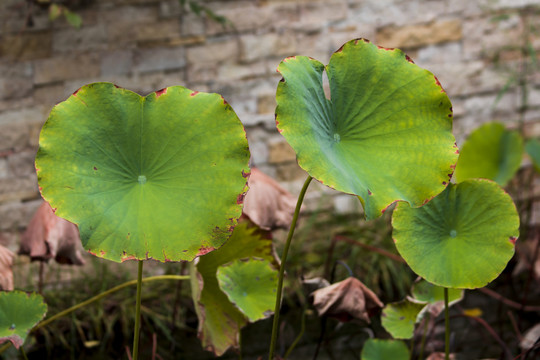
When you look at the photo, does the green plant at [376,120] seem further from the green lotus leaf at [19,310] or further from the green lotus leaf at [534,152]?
the green lotus leaf at [534,152]

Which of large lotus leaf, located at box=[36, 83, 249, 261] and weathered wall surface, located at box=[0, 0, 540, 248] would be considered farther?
weathered wall surface, located at box=[0, 0, 540, 248]

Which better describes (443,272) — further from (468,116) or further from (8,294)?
(468,116)

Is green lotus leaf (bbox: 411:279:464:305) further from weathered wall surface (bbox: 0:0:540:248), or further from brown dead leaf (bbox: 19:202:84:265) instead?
weathered wall surface (bbox: 0:0:540:248)

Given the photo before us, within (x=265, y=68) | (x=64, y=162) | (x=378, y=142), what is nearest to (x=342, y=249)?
(x=265, y=68)

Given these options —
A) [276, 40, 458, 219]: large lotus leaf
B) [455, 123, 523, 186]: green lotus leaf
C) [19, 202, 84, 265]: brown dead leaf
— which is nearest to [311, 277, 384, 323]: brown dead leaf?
[276, 40, 458, 219]: large lotus leaf

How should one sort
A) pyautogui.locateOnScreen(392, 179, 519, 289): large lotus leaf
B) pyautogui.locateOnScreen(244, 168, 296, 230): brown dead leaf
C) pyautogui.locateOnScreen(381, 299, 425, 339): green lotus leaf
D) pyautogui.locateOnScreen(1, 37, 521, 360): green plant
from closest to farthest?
pyautogui.locateOnScreen(1, 37, 521, 360): green plant
pyautogui.locateOnScreen(392, 179, 519, 289): large lotus leaf
pyautogui.locateOnScreen(381, 299, 425, 339): green lotus leaf
pyautogui.locateOnScreen(244, 168, 296, 230): brown dead leaf

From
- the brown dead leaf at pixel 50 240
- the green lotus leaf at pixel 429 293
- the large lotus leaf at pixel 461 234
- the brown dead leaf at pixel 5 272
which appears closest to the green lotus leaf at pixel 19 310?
the brown dead leaf at pixel 5 272

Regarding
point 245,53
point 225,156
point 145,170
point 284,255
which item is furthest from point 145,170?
point 245,53
